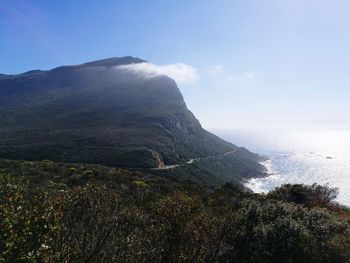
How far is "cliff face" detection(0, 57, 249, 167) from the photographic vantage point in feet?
281

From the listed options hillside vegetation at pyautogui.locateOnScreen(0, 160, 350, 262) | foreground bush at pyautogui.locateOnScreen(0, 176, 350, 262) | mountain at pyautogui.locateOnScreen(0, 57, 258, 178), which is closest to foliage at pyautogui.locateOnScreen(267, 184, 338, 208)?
hillside vegetation at pyautogui.locateOnScreen(0, 160, 350, 262)

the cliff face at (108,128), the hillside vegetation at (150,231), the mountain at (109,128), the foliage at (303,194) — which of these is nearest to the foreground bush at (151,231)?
the hillside vegetation at (150,231)

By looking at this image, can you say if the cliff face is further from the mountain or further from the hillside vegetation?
the hillside vegetation

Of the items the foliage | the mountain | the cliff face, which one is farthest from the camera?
the cliff face

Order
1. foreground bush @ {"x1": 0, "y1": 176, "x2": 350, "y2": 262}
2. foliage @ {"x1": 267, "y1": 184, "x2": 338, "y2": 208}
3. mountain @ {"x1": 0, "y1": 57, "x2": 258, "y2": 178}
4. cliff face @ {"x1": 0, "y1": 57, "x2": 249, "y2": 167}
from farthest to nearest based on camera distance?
cliff face @ {"x1": 0, "y1": 57, "x2": 249, "y2": 167} → mountain @ {"x1": 0, "y1": 57, "x2": 258, "y2": 178} → foliage @ {"x1": 267, "y1": 184, "x2": 338, "y2": 208} → foreground bush @ {"x1": 0, "y1": 176, "x2": 350, "y2": 262}

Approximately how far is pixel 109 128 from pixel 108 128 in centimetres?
33

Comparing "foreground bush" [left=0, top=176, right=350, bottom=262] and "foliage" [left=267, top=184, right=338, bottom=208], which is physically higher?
"foreground bush" [left=0, top=176, right=350, bottom=262]

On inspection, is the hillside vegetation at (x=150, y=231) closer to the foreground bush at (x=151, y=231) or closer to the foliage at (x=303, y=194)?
the foreground bush at (x=151, y=231)

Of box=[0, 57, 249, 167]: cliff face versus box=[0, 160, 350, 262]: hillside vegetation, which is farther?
box=[0, 57, 249, 167]: cliff face

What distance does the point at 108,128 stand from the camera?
116m

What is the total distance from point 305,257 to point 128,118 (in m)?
118

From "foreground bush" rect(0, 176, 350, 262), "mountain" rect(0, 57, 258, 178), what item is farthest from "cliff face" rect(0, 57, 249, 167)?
"foreground bush" rect(0, 176, 350, 262)

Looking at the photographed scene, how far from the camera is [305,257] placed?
1587cm

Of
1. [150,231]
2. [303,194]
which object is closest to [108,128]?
[303,194]
